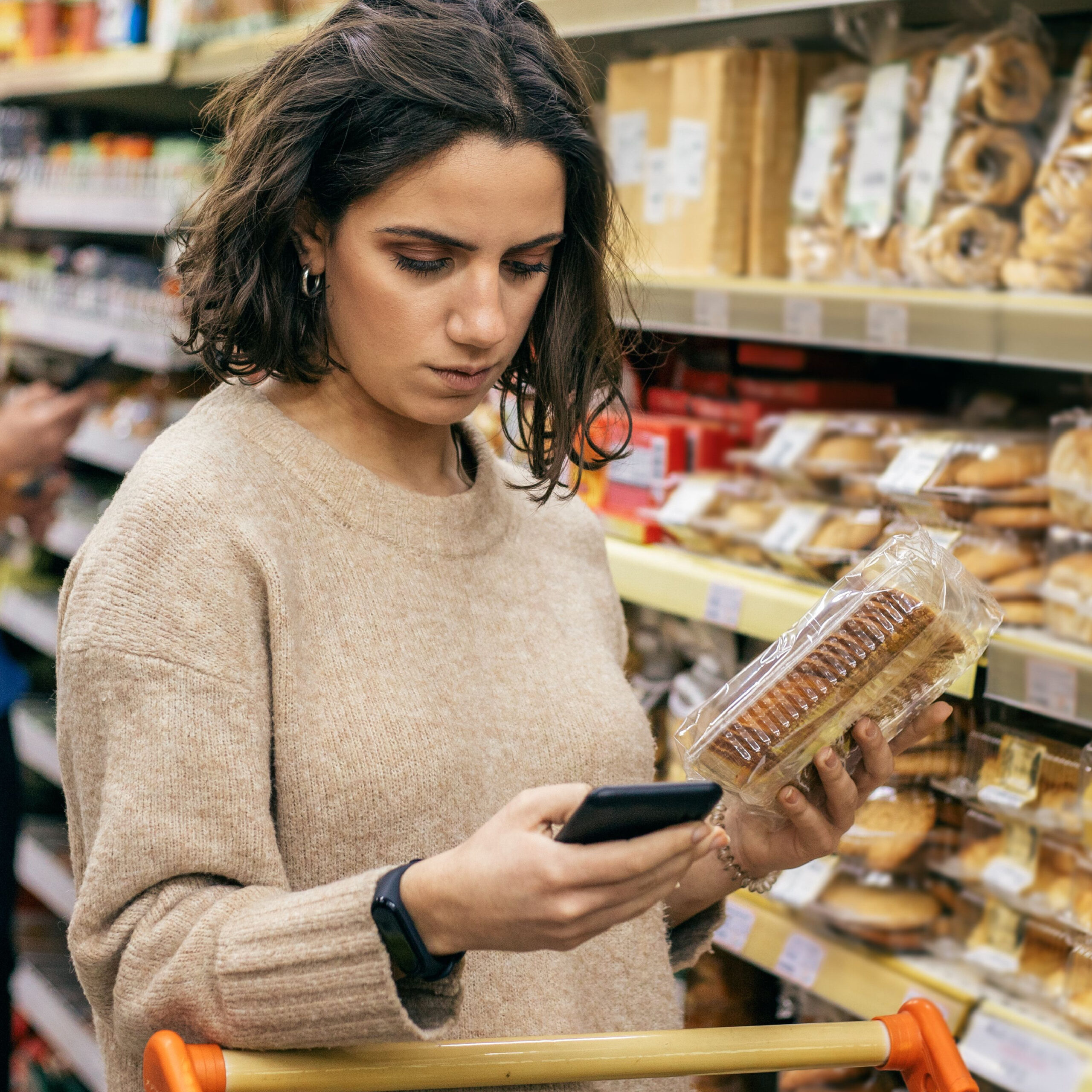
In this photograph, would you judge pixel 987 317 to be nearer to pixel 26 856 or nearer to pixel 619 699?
pixel 619 699

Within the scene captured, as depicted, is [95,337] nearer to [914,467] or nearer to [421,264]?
[914,467]

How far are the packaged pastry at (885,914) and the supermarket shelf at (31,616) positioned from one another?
2.21 meters

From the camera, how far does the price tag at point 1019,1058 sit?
1.50m

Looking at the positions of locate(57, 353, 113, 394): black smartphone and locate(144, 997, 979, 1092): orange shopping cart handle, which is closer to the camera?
locate(144, 997, 979, 1092): orange shopping cart handle

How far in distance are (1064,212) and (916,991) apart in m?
1.04

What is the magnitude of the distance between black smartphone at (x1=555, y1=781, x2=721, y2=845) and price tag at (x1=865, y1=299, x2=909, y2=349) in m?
0.97

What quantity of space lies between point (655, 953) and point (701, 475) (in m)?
1.04

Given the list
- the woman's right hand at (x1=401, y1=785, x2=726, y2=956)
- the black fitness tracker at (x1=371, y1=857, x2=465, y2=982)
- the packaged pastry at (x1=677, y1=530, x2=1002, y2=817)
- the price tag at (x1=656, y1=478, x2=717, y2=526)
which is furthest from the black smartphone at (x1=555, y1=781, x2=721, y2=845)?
the price tag at (x1=656, y1=478, x2=717, y2=526)

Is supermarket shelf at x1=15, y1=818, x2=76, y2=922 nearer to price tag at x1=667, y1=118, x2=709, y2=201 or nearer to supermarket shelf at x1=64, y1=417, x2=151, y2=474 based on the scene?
supermarket shelf at x1=64, y1=417, x2=151, y2=474

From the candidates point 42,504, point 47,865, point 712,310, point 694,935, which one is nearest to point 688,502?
point 712,310

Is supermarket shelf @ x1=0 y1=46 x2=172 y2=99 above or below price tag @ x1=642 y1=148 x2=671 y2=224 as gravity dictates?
above

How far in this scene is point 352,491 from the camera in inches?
41.9

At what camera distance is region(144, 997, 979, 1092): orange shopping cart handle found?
2.75ft

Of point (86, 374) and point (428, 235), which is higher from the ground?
point (428, 235)
